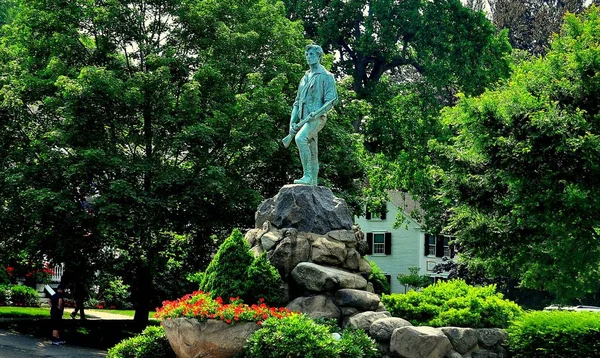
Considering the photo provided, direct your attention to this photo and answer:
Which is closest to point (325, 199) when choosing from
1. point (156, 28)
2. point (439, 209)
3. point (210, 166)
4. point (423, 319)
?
point (423, 319)

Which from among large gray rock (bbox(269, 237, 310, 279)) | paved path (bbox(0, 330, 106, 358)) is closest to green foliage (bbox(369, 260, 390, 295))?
large gray rock (bbox(269, 237, 310, 279))

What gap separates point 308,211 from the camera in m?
16.5

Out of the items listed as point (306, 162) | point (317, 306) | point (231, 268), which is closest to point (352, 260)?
point (317, 306)

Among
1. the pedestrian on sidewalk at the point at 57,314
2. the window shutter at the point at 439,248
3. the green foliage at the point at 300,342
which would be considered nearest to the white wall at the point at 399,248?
the window shutter at the point at 439,248

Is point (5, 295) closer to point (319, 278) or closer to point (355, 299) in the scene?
point (319, 278)

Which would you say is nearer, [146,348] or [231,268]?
[231,268]

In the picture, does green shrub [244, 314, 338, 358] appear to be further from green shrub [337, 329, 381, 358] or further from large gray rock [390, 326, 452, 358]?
large gray rock [390, 326, 452, 358]

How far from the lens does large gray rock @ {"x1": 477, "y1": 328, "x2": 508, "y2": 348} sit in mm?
14852

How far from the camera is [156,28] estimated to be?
26094 millimetres

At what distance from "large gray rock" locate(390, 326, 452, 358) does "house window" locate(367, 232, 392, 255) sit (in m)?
37.8

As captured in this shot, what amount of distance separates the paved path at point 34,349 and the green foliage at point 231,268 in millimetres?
7544

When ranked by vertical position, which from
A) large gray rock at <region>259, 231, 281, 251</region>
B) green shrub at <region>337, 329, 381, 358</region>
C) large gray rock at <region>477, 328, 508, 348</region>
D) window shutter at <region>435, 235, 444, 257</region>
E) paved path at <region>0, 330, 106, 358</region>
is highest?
window shutter at <region>435, 235, 444, 257</region>

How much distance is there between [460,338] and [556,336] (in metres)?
1.70

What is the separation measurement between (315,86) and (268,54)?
948cm
